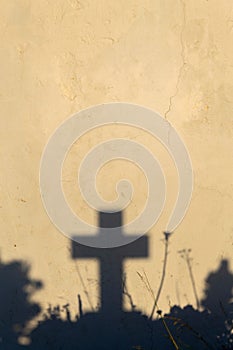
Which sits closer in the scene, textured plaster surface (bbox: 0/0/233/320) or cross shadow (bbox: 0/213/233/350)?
textured plaster surface (bbox: 0/0/233/320)

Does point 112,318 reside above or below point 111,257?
below

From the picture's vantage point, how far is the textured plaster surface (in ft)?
8.18

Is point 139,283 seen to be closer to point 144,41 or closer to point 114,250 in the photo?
point 114,250

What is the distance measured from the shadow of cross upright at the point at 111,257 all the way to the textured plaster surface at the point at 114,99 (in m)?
0.05

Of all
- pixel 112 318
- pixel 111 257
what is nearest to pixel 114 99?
pixel 111 257

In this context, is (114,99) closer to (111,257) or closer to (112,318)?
(111,257)

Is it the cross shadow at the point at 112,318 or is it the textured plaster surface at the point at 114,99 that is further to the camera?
the cross shadow at the point at 112,318

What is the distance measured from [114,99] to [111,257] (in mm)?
985

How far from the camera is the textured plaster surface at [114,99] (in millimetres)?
2492

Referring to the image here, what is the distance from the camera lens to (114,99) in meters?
2.54

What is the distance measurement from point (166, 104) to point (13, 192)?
1084mm

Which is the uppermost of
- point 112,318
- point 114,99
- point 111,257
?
point 114,99

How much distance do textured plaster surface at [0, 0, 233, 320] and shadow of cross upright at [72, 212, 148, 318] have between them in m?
0.05

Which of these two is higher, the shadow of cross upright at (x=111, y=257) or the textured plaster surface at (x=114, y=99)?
the textured plaster surface at (x=114, y=99)
